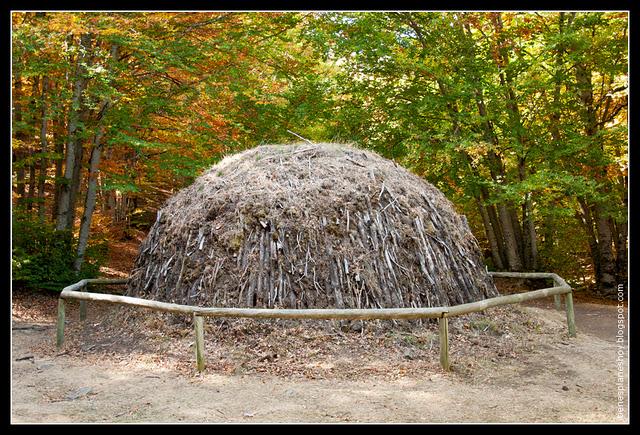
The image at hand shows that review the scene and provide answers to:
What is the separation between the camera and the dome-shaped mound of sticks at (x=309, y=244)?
24.2ft

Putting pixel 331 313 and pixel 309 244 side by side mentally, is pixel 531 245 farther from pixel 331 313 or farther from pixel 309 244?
pixel 331 313

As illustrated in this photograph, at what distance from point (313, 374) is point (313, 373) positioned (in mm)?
31

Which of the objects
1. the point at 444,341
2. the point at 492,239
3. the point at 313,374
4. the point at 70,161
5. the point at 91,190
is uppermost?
the point at 70,161

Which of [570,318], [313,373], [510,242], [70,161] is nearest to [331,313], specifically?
[313,373]

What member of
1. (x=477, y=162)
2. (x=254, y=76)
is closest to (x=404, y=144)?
(x=477, y=162)

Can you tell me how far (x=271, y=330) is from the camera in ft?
23.4

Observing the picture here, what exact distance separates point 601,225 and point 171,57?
34.8 feet

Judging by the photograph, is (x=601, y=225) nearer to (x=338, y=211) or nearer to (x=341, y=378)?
(x=338, y=211)

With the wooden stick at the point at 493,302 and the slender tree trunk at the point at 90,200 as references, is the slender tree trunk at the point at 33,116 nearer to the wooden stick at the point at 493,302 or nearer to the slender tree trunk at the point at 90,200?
the slender tree trunk at the point at 90,200

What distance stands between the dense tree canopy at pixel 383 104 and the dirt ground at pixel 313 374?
13.4 ft

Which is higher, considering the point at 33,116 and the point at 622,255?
the point at 33,116

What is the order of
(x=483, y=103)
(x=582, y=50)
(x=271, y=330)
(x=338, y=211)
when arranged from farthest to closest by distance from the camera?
1. (x=483, y=103)
2. (x=582, y=50)
3. (x=338, y=211)
4. (x=271, y=330)

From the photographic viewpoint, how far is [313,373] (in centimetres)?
618

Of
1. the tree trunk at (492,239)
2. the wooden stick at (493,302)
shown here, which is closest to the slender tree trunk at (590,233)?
the tree trunk at (492,239)
